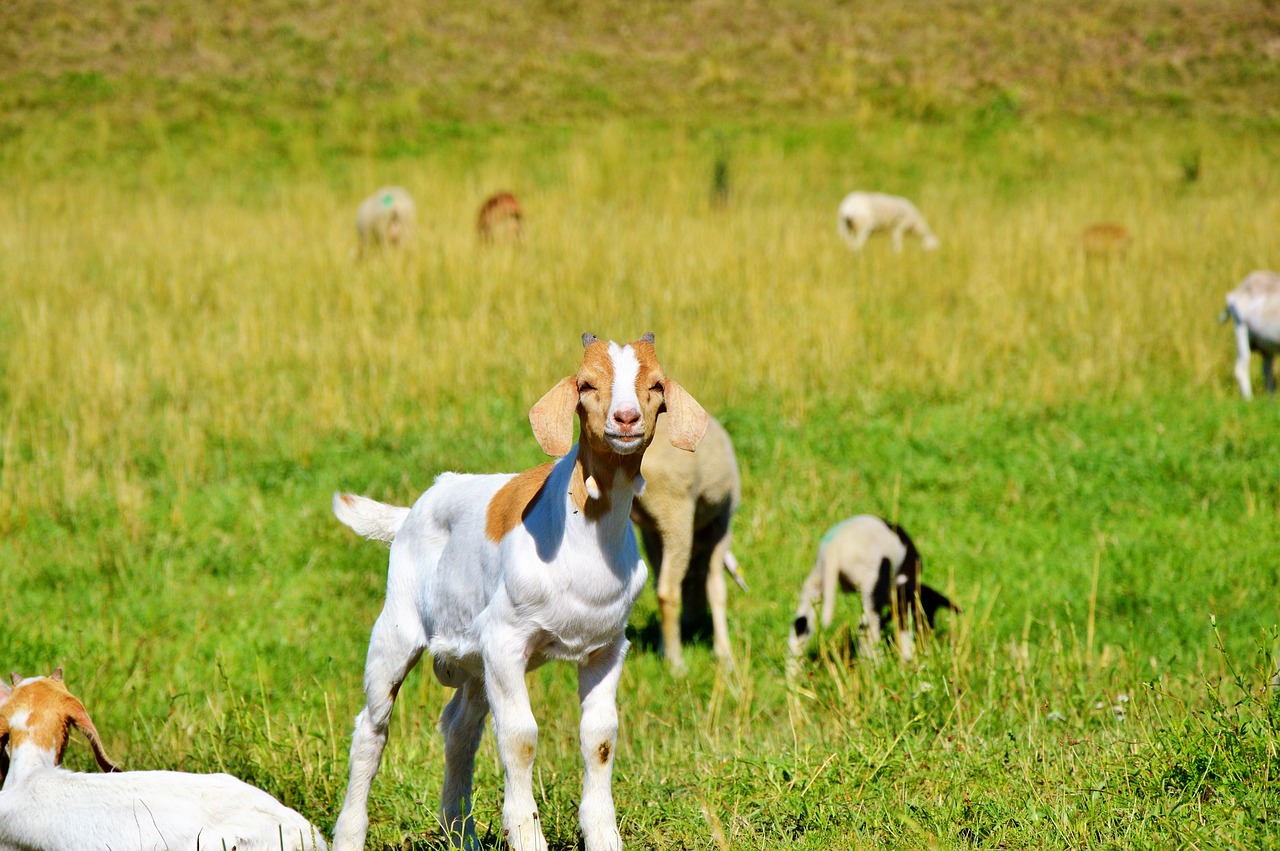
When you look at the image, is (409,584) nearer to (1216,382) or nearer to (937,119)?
(1216,382)

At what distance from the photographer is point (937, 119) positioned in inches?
963

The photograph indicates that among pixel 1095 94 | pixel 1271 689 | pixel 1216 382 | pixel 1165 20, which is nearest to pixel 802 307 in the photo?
pixel 1216 382

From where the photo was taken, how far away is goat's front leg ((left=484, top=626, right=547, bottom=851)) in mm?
3172

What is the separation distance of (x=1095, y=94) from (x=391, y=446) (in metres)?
23.0

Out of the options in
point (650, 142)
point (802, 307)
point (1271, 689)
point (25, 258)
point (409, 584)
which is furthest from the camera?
point (650, 142)

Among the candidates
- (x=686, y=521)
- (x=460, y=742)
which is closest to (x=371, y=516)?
(x=460, y=742)

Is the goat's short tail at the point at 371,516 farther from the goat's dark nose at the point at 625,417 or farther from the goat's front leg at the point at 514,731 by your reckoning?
the goat's dark nose at the point at 625,417

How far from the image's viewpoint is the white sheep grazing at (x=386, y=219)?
46.0 ft

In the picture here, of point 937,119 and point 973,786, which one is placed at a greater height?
point 937,119

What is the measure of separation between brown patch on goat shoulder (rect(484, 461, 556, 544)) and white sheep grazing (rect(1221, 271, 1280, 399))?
7812mm

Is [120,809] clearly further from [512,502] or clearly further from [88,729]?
[512,502]

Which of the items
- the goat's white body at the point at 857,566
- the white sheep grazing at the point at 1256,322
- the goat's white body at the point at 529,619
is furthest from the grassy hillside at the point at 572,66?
the goat's white body at the point at 529,619

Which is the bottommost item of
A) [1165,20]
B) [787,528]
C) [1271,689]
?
[787,528]

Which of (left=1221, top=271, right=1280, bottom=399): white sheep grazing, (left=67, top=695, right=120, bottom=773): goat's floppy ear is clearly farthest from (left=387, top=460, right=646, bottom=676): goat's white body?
(left=1221, top=271, right=1280, bottom=399): white sheep grazing
